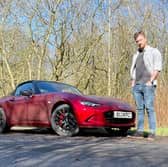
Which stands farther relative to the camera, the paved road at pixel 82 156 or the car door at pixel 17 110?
the car door at pixel 17 110

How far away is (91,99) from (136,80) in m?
1.15

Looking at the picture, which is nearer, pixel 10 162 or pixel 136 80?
pixel 10 162

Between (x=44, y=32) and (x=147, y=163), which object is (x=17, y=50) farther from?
(x=147, y=163)

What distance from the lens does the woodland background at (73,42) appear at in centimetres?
1794

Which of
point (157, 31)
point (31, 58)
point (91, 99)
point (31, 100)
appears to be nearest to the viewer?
point (91, 99)

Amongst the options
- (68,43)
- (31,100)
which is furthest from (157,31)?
(31,100)

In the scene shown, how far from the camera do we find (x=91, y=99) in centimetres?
827

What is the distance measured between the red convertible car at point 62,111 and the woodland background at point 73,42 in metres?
8.20


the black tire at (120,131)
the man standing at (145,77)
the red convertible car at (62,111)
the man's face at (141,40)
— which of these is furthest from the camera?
the black tire at (120,131)

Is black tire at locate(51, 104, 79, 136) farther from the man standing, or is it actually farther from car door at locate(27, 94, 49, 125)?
the man standing

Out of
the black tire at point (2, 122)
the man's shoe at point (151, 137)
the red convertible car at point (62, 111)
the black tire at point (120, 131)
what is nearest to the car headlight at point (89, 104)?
the red convertible car at point (62, 111)

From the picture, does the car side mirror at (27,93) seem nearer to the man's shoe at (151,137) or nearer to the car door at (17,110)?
the car door at (17,110)

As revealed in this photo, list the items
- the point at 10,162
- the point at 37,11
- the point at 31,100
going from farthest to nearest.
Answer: the point at 37,11, the point at 31,100, the point at 10,162

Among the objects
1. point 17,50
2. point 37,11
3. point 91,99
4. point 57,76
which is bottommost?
point 91,99
